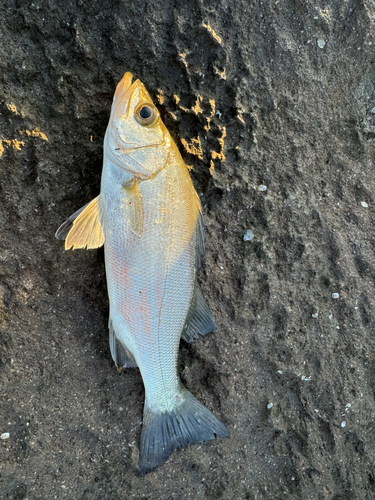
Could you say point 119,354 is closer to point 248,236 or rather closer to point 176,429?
point 176,429

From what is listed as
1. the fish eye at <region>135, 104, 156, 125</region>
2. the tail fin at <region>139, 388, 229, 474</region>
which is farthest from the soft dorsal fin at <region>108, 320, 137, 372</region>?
the fish eye at <region>135, 104, 156, 125</region>

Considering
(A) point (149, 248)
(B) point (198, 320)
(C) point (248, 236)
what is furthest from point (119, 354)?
(C) point (248, 236)

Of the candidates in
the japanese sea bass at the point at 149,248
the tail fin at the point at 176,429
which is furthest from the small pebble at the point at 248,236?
the tail fin at the point at 176,429

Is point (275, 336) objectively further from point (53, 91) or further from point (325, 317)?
point (53, 91)

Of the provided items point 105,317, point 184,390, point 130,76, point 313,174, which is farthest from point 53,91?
point 184,390

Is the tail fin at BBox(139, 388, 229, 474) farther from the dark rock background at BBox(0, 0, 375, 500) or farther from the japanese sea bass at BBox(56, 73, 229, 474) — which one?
the dark rock background at BBox(0, 0, 375, 500)

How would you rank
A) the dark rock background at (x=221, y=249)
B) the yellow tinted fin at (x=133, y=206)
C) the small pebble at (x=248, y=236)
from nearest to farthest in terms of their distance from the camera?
the yellow tinted fin at (x=133, y=206), the dark rock background at (x=221, y=249), the small pebble at (x=248, y=236)

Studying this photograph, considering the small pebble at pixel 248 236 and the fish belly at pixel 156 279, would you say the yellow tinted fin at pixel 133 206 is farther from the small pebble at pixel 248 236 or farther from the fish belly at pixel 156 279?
the small pebble at pixel 248 236

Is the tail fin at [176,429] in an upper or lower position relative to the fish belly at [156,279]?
lower
